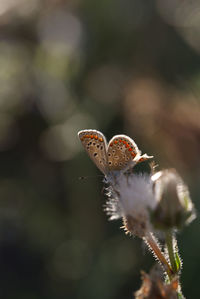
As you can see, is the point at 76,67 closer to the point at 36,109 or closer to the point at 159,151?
the point at 36,109

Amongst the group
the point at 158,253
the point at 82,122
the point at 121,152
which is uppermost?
the point at 121,152

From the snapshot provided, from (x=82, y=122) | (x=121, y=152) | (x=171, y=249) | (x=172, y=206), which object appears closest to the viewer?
(x=172, y=206)

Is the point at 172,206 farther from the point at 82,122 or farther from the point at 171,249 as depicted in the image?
the point at 82,122

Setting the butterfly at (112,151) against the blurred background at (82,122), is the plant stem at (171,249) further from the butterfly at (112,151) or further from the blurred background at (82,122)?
the blurred background at (82,122)

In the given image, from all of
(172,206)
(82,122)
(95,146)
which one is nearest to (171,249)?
(172,206)

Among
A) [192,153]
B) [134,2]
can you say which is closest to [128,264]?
[192,153]

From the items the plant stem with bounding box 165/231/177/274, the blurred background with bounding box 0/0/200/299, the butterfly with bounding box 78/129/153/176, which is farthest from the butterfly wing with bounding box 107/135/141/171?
the blurred background with bounding box 0/0/200/299
